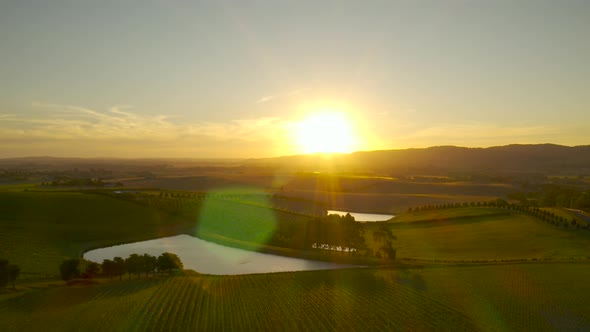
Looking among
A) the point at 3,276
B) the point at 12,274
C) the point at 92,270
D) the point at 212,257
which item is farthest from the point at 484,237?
the point at 3,276

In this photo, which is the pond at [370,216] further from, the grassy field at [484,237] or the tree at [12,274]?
the tree at [12,274]

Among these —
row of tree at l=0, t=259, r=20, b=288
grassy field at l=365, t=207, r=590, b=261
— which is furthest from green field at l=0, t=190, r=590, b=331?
row of tree at l=0, t=259, r=20, b=288

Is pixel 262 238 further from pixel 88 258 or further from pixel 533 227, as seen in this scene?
pixel 533 227

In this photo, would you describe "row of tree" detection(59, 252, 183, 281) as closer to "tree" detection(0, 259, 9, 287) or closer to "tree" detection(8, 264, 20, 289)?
"tree" detection(8, 264, 20, 289)

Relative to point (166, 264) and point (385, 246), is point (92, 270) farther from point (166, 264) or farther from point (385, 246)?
point (385, 246)

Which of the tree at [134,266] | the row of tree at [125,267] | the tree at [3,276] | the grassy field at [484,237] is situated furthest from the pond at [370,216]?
the tree at [3,276]
